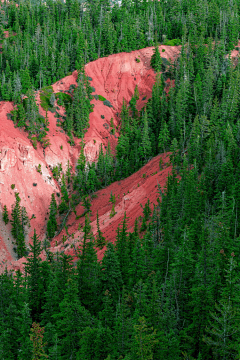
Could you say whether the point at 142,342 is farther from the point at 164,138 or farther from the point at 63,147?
the point at 63,147

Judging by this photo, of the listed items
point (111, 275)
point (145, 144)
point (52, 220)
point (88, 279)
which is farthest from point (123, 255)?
point (145, 144)

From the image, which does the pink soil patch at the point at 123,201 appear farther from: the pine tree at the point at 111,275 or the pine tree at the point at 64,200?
the pine tree at the point at 111,275

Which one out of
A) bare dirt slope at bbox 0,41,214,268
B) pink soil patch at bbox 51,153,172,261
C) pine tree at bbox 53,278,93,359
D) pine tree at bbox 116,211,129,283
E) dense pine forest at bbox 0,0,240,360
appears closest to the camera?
dense pine forest at bbox 0,0,240,360

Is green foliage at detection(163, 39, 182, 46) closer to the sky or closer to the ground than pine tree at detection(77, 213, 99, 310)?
closer to the sky

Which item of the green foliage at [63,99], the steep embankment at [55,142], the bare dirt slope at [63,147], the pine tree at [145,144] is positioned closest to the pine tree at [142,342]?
the bare dirt slope at [63,147]

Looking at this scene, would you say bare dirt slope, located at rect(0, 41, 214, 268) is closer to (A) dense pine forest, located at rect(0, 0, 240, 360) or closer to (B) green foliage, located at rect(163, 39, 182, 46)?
(B) green foliage, located at rect(163, 39, 182, 46)

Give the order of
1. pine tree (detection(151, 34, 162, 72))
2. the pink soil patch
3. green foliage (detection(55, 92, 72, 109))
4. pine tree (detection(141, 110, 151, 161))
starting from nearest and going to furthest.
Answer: the pink soil patch
pine tree (detection(141, 110, 151, 161))
green foliage (detection(55, 92, 72, 109))
pine tree (detection(151, 34, 162, 72))

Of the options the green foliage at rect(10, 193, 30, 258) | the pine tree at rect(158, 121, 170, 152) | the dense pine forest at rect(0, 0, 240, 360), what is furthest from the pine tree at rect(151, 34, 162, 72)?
the green foliage at rect(10, 193, 30, 258)

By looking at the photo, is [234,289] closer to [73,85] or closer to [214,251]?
[214,251]
